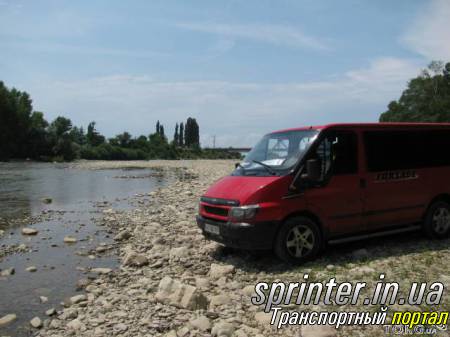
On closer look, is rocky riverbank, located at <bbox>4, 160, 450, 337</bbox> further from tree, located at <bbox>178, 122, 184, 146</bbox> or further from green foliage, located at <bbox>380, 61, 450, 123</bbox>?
tree, located at <bbox>178, 122, 184, 146</bbox>

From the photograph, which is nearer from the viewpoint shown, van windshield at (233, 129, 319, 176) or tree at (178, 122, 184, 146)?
van windshield at (233, 129, 319, 176)

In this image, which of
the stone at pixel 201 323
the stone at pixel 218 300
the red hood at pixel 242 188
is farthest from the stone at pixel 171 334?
the red hood at pixel 242 188

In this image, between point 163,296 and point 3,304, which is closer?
point 163,296

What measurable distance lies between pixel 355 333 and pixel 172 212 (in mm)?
10551

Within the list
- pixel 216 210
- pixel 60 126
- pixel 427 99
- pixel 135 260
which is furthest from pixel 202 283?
pixel 60 126

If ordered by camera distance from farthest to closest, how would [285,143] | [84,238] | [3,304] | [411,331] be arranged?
[84,238] → [285,143] → [3,304] → [411,331]

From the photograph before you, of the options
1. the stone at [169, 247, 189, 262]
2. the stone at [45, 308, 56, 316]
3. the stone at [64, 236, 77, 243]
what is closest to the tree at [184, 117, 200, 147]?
the stone at [64, 236, 77, 243]

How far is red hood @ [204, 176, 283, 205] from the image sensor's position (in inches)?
266

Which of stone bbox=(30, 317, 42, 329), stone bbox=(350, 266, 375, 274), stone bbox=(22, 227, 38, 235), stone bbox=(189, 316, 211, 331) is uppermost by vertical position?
stone bbox=(350, 266, 375, 274)

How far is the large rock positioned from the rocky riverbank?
0.01m

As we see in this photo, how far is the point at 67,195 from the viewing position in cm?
2347

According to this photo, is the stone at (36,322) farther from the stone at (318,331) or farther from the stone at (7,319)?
the stone at (318,331)

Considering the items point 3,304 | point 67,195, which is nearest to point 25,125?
point 67,195

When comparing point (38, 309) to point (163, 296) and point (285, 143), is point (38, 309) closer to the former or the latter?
point (163, 296)
